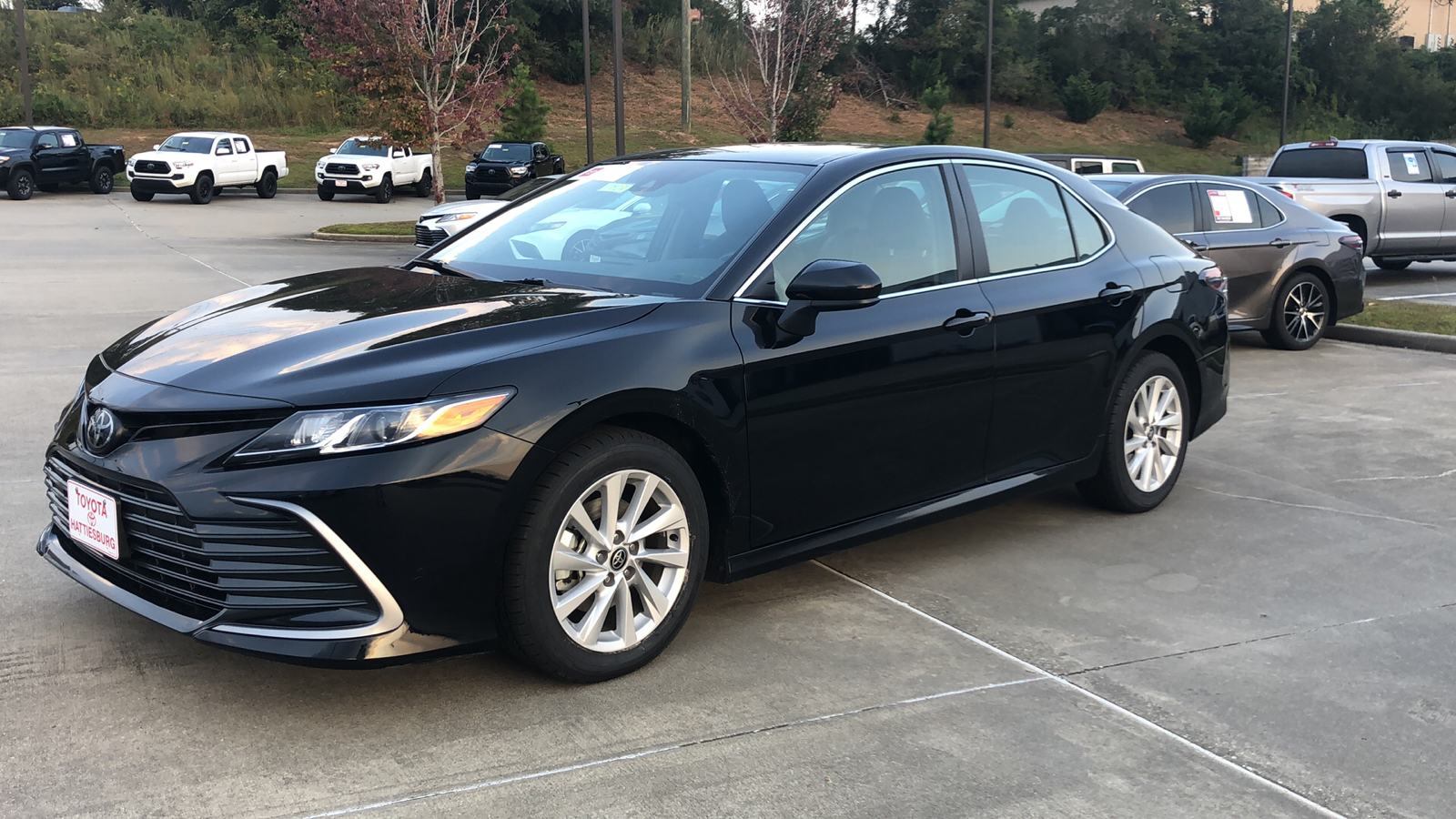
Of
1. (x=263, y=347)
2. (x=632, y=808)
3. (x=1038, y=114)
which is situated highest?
(x=1038, y=114)

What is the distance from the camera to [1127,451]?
5.66 meters

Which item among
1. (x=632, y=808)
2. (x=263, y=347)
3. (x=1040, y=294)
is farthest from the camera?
(x=1040, y=294)

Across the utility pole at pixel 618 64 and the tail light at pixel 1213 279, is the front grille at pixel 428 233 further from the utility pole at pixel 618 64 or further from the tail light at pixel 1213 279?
the tail light at pixel 1213 279

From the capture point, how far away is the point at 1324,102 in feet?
189

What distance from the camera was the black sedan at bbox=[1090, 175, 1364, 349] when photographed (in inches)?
410

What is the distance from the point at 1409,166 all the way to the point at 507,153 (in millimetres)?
22905

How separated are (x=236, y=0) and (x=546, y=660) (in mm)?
55114

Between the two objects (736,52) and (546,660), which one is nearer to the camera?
(546,660)

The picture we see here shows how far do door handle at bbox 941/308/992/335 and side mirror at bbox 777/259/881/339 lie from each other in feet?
1.92

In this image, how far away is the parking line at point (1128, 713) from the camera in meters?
3.21

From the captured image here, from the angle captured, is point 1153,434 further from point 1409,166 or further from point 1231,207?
point 1409,166

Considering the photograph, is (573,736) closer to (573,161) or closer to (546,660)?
(546,660)

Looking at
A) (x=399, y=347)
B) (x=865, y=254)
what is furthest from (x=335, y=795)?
(x=865, y=254)

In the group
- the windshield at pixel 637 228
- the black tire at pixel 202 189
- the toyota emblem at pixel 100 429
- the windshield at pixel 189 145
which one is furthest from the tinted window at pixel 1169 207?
the windshield at pixel 189 145
